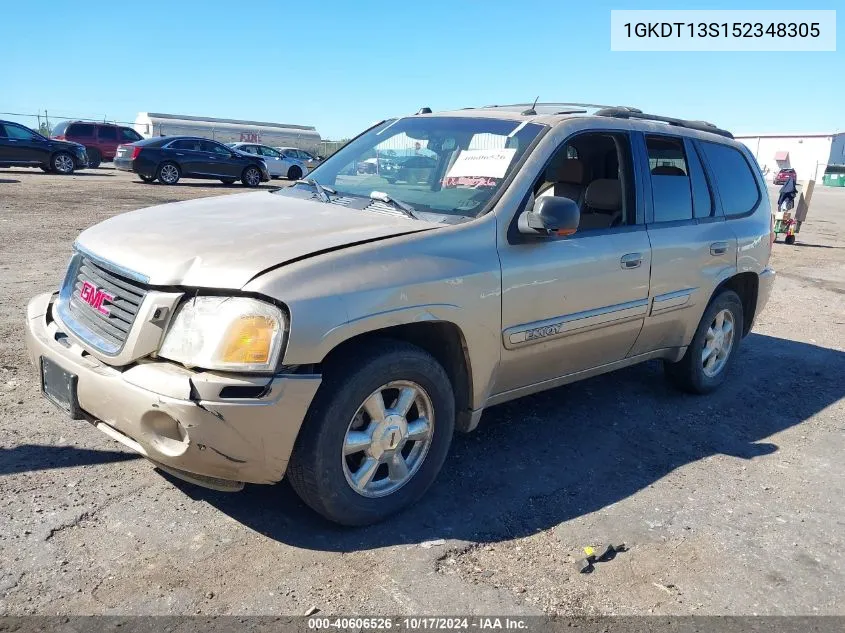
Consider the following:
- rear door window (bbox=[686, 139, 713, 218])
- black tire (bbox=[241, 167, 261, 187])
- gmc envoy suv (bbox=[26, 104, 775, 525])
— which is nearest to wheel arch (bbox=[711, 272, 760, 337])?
gmc envoy suv (bbox=[26, 104, 775, 525])

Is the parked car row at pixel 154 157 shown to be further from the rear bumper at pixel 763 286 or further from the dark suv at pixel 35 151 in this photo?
the rear bumper at pixel 763 286

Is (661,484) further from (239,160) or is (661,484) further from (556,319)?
(239,160)

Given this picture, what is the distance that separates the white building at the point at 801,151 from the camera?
71.9 m

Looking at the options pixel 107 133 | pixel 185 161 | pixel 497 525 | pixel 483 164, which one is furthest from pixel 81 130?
pixel 497 525

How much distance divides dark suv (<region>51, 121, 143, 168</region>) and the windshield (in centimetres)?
2761

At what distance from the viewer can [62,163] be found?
74.6ft

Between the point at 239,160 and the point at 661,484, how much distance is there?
21129 millimetres

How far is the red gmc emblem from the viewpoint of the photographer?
302cm

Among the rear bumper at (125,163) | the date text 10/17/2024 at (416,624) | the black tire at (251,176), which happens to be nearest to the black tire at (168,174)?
the rear bumper at (125,163)

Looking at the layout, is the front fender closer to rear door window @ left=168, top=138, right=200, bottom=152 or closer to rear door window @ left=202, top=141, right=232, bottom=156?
rear door window @ left=168, top=138, right=200, bottom=152

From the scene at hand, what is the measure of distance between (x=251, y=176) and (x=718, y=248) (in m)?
20.4

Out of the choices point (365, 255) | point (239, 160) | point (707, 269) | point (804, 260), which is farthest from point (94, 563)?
point (239, 160)

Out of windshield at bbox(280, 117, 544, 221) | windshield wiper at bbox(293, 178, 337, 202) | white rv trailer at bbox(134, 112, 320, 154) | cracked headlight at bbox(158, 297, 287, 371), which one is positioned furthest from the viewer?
white rv trailer at bbox(134, 112, 320, 154)

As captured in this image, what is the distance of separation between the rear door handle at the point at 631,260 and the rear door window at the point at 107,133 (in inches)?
1157
